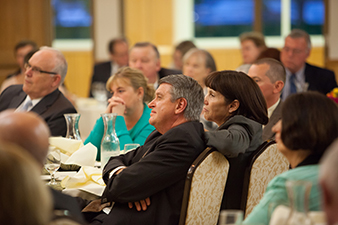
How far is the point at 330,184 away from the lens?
3.59 ft

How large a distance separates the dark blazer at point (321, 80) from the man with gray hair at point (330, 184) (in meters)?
4.42

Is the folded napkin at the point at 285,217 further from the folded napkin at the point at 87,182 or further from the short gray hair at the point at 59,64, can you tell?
the short gray hair at the point at 59,64

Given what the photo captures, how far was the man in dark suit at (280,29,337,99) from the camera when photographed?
210 inches

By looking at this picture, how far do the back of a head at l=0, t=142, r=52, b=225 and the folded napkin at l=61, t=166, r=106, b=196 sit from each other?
146 cm

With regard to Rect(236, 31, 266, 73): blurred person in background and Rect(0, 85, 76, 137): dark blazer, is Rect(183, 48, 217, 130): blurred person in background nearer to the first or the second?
Rect(0, 85, 76, 137): dark blazer

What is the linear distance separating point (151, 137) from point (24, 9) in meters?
6.98

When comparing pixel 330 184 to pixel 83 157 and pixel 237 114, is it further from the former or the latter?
pixel 83 157

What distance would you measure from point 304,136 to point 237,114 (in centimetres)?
97

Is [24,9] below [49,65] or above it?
above

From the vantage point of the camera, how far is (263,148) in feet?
8.24

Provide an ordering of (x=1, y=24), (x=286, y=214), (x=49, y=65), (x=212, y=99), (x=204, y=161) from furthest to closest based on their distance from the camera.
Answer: (x=1, y=24) → (x=49, y=65) → (x=212, y=99) → (x=204, y=161) → (x=286, y=214)

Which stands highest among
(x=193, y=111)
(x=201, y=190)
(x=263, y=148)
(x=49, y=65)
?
(x=49, y=65)

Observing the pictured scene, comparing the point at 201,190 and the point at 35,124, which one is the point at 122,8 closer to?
the point at 201,190

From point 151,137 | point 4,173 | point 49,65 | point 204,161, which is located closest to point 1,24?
point 49,65
